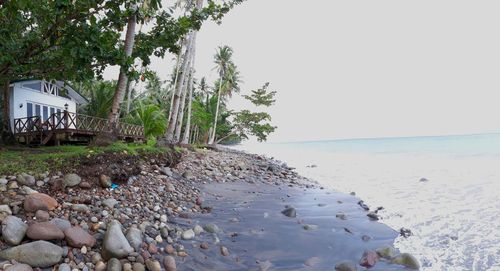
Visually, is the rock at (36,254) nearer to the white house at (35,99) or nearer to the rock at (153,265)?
the rock at (153,265)

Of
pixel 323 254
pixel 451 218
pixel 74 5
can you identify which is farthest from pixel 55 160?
pixel 451 218

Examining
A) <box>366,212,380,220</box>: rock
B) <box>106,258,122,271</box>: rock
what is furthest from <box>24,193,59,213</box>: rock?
<box>366,212,380,220</box>: rock

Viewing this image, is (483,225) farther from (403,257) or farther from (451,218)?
(403,257)

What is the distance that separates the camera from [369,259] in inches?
201

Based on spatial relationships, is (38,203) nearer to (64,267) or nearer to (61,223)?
(61,223)

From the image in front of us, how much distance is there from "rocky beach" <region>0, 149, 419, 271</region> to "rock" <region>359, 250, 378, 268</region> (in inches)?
0.6

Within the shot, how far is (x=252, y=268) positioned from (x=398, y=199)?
284 inches

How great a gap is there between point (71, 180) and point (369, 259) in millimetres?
5306

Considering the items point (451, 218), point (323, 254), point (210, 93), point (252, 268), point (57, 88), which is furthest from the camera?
point (210, 93)

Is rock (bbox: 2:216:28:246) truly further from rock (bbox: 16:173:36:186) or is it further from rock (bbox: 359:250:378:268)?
rock (bbox: 359:250:378:268)

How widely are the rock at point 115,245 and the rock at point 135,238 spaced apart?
14 centimetres

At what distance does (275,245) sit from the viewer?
564cm

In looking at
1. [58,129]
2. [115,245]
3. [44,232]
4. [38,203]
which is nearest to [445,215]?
[115,245]

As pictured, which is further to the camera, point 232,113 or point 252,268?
point 232,113
